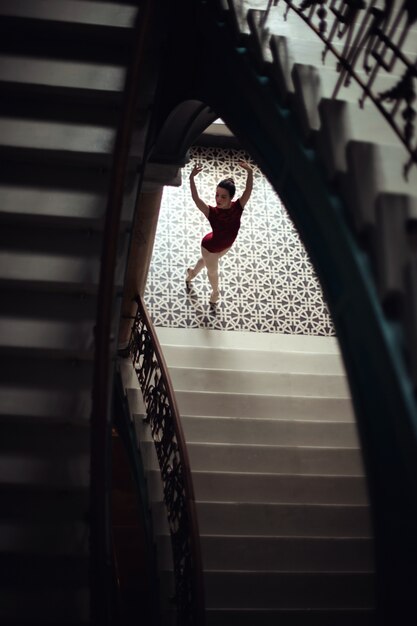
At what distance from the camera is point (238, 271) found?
972 centimetres

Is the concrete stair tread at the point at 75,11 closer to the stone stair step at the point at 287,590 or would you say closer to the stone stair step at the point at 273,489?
the stone stair step at the point at 273,489

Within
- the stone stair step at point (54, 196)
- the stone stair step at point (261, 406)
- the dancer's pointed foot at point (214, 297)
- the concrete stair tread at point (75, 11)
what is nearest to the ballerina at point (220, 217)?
the dancer's pointed foot at point (214, 297)

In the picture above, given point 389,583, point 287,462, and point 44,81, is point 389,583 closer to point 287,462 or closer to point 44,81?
point 44,81

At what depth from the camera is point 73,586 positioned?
3.66 metres

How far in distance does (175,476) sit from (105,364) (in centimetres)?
237

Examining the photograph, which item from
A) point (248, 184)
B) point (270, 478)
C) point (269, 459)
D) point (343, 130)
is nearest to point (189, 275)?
point (248, 184)

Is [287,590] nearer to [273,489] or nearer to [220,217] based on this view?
[273,489]

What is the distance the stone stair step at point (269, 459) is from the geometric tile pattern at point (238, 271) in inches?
82.2

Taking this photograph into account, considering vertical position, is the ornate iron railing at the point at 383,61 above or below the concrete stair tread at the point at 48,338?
above

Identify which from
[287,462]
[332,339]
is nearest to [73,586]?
[287,462]

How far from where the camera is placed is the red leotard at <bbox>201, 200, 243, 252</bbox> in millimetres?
8117

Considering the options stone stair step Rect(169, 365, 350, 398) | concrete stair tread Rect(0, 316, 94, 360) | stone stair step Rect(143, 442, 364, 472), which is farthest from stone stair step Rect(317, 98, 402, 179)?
stone stair step Rect(169, 365, 350, 398)

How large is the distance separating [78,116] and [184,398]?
3845 millimetres

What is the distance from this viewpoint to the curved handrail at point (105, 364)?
135 inches
